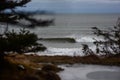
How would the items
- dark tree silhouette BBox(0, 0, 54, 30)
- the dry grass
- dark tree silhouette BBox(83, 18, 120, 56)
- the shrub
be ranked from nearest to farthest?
1. dark tree silhouette BBox(0, 0, 54, 30)
2. the shrub
3. the dry grass
4. dark tree silhouette BBox(83, 18, 120, 56)

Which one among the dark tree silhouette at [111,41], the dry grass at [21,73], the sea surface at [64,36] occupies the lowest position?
the sea surface at [64,36]

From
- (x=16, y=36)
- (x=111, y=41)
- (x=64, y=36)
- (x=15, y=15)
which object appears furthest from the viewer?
(x=64, y=36)

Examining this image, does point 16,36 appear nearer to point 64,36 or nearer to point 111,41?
point 111,41

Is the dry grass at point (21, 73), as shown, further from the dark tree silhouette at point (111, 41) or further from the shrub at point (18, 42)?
the dark tree silhouette at point (111, 41)

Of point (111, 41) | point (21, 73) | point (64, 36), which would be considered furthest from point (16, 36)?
point (64, 36)

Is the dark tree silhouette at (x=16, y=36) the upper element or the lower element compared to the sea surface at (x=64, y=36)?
upper

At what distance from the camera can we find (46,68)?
18.2m

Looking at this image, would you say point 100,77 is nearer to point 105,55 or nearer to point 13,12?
point 13,12

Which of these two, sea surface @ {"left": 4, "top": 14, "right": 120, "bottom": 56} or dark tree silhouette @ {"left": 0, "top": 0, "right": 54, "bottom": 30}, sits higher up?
dark tree silhouette @ {"left": 0, "top": 0, "right": 54, "bottom": 30}

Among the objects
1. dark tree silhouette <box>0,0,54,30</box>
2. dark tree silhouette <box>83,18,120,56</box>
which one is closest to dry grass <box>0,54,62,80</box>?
dark tree silhouette <box>0,0,54,30</box>

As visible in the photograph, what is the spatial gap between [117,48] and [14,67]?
8.10 m

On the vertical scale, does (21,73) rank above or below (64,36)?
above

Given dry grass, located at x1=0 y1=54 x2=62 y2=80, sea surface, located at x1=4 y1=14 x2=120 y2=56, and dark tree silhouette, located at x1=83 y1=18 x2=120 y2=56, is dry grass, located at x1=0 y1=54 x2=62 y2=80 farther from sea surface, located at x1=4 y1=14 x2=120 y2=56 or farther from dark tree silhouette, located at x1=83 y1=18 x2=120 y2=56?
dark tree silhouette, located at x1=83 y1=18 x2=120 y2=56

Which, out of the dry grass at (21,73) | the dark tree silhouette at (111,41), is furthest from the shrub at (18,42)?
the dark tree silhouette at (111,41)
